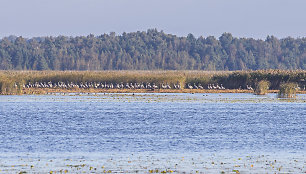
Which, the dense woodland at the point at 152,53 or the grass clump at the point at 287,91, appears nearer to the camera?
the grass clump at the point at 287,91

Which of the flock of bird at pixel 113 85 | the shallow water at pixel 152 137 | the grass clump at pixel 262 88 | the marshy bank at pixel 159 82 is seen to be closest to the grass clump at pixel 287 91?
the grass clump at pixel 262 88

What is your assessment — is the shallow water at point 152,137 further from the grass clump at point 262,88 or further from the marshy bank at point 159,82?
the marshy bank at point 159,82

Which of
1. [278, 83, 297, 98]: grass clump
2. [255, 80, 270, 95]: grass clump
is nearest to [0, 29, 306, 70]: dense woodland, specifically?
[255, 80, 270, 95]: grass clump

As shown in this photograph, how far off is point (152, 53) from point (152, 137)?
129 m

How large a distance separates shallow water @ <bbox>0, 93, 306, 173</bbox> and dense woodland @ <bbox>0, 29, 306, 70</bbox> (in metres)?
98.0

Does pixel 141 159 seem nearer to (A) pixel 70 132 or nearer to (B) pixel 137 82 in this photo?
(A) pixel 70 132

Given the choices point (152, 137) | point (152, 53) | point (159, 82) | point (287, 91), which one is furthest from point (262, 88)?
point (152, 53)

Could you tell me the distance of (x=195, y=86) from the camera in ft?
223

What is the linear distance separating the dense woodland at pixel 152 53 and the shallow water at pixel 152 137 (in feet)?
321

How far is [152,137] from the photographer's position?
2722cm

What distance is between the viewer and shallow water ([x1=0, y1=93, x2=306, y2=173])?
2053cm

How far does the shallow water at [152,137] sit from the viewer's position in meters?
20.5

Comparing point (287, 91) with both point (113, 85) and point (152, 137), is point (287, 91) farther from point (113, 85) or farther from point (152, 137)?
point (152, 137)

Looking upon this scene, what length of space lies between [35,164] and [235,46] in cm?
14842
